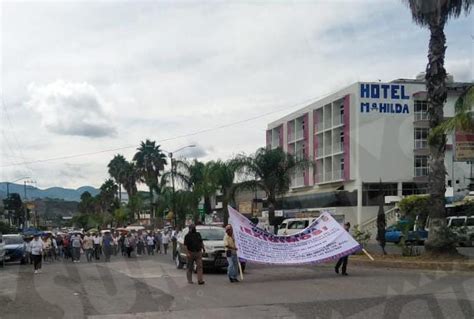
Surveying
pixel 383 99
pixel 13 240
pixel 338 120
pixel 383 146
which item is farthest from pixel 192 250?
pixel 338 120

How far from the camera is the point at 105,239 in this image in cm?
3259

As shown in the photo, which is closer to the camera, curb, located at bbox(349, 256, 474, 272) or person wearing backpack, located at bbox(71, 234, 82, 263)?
curb, located at bbox(349, 256, 474, 272)

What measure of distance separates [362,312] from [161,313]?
11.9ft

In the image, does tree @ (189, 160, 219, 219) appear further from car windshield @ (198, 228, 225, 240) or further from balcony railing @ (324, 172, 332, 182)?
car windshield @ (198, 228, 225, 240)

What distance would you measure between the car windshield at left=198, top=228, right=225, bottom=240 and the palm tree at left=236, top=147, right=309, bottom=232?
69.4ft

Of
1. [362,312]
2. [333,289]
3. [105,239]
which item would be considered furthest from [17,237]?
[362,312]

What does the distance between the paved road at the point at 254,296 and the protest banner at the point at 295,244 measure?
1.86ft

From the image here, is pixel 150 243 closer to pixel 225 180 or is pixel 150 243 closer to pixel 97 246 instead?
pixel 97 246

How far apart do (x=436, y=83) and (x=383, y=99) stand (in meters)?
35.9

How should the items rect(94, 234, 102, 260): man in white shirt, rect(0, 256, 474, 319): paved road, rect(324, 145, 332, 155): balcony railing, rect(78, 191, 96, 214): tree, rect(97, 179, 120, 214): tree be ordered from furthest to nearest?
rect(78, 191, 96, 214): tree < rect(97, 179, 120, 214): tree < rect(324, 145, 332, 155): balcony railing < rect(94, 234, 102, 260): man in white shirt < rect(0, 256, 474, 319): paved road

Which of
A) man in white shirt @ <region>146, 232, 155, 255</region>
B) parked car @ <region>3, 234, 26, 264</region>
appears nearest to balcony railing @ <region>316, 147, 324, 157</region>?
man in white shirt @ <region>146, 232, 155, 255</region>

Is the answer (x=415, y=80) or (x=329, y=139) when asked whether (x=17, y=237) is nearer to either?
(x=329, y=139)

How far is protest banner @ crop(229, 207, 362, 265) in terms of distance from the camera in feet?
60.2

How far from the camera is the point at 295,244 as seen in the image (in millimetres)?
18969
